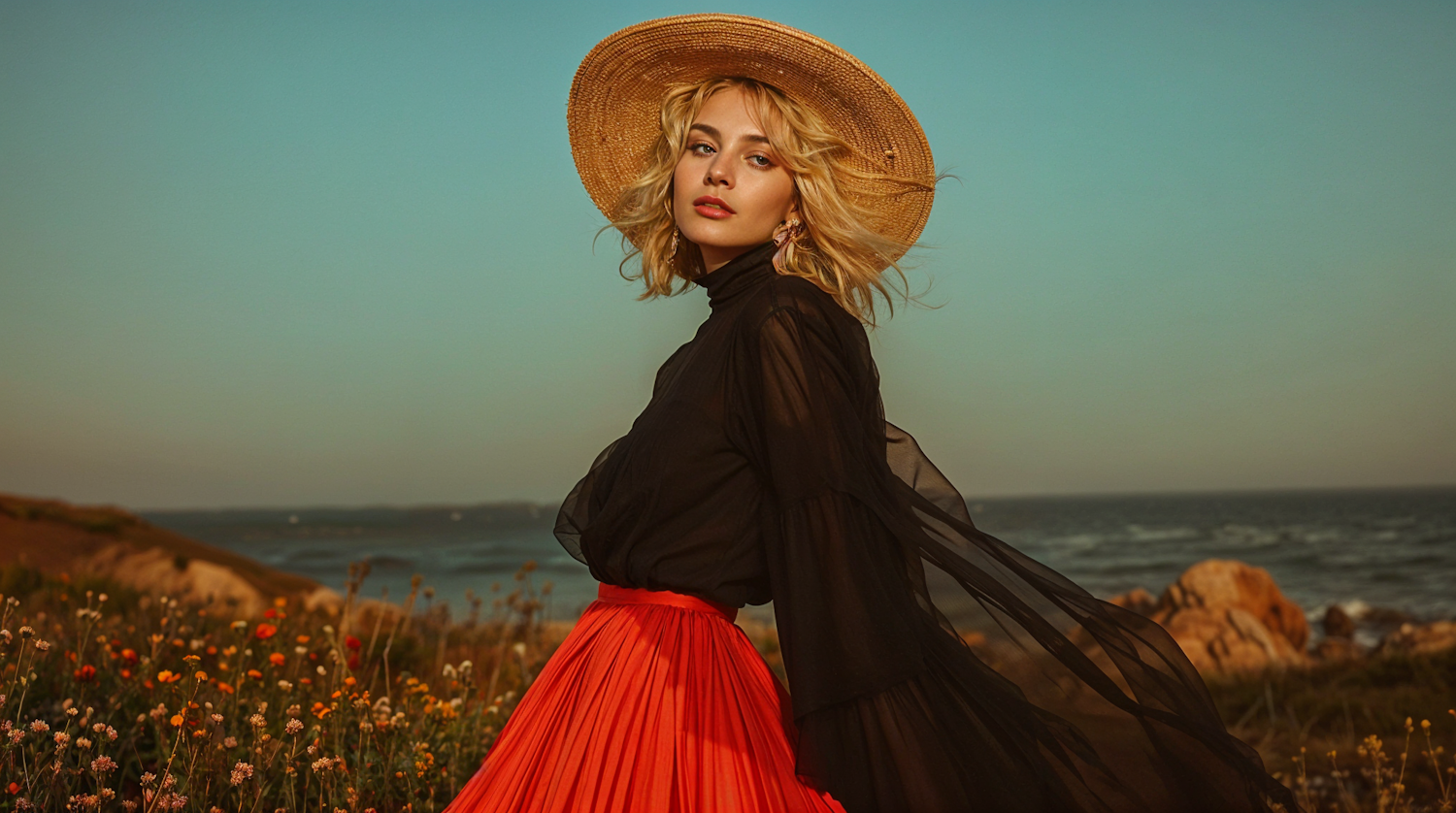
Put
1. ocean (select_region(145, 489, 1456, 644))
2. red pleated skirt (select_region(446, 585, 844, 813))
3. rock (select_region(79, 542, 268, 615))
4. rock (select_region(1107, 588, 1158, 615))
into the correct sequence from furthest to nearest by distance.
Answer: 1. ocean (select_region(145, 489, 1456, 644))
2. rock (select_region(1107, 588, 1158, 615))
3. rock (select_region(79, 542, 268, 615))
4. red pleated skirt (select_region(446, 585, 844, 813))

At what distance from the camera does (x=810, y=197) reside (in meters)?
2.23

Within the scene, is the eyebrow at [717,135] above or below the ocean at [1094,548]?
above

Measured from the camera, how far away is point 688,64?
98.2 inches

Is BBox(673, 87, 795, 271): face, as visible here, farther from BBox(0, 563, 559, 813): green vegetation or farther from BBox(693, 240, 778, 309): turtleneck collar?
BBox(0, 563, 559, 813): green vegetation

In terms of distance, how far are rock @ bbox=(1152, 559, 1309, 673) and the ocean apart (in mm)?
5377

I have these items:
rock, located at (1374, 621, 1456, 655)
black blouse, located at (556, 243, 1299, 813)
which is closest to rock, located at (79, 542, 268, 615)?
black blouse, located at (556, 243, 1299, 813)

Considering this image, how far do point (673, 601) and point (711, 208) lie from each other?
2.97ft

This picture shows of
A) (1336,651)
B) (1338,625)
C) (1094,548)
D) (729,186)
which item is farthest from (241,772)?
(1094,548)

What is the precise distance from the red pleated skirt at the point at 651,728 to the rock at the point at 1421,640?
9.09 metres

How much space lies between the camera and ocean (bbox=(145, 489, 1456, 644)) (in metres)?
25.0

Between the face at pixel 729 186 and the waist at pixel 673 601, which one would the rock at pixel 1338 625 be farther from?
the waist at pixel 673 601

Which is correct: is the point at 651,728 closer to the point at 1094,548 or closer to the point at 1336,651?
the point at 1336,651

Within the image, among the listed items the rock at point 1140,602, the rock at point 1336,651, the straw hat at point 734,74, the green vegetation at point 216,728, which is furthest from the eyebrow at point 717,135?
the rock at point 1140,602

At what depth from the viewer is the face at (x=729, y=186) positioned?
7.18 ft
